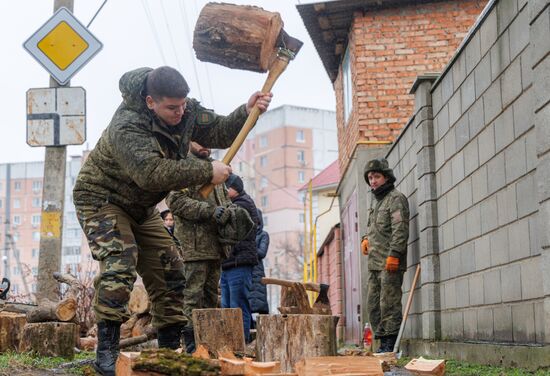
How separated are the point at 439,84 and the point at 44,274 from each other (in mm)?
4632

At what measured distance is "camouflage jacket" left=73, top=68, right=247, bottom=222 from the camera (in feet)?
16.9

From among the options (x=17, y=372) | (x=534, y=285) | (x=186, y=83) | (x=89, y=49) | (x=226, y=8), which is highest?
(x=89, y=49)

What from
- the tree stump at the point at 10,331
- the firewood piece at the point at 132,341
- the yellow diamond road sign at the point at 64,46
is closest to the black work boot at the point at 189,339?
the tree stump at the point at 10,331

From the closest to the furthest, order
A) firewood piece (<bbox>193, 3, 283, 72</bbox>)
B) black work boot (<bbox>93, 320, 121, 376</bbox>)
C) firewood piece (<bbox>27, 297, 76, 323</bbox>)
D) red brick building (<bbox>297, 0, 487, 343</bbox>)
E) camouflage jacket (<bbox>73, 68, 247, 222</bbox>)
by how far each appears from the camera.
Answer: camouflage jacket (<bbox>73, 68, 247, 222</bbox>) < black work boot (<bbox>93, 320, 121, 376</bbox>) < firewood piece (<bbox>193, 3, 283, 72</bbox>) < firewood piece (<bbox>27, 297, 76, 323</bbox>) < red brick building (<bbox>297, 0, 487, 343</bbox>)

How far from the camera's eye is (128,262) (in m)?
5.37

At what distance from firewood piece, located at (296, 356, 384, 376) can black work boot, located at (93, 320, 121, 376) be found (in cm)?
146

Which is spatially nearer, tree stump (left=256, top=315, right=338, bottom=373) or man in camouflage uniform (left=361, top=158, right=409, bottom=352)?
tree stump (left=256, top=315, right=338, bottom=373)

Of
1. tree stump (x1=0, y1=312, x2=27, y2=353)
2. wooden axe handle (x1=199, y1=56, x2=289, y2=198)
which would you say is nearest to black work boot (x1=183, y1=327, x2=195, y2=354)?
tree stump (x1=0, y1=312, x2=27, y2=353)

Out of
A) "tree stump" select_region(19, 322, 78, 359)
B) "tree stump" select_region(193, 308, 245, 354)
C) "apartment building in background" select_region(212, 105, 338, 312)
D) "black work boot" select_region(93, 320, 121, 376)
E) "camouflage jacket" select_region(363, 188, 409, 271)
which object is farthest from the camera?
"apartment building in background" select_region(212, 105, 338, 312)

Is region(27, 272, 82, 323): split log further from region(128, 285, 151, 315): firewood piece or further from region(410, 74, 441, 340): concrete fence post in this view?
region(410, 74, 441, 340): concrete fence post

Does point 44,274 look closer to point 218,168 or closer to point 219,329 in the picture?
point 219,329

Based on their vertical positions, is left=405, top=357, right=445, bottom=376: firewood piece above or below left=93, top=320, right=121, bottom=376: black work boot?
below

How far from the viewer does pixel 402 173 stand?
11.1m

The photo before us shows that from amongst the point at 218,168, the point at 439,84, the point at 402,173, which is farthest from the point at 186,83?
the point at 402,173
